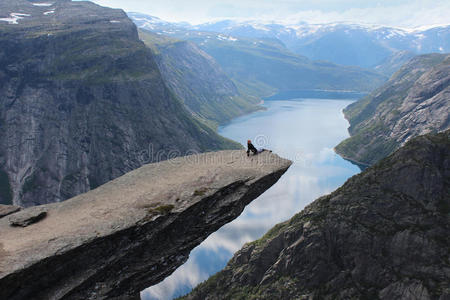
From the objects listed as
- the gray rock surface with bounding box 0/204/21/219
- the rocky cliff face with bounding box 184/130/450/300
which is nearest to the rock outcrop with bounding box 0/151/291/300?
the gray rock surface with bounding box 0/204/21/219

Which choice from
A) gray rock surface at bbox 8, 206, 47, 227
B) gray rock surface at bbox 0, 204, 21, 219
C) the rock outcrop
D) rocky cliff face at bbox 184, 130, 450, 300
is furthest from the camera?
rocky cliff face at bbox 184, 130, 450, 300

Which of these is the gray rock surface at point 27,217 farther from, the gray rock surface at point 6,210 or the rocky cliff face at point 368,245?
the rocky cliff face at point 368,245

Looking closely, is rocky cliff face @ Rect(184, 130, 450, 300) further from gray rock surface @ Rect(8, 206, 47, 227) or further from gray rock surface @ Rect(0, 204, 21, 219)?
gray rock surface @ Rect(8, 206, 47, 227)

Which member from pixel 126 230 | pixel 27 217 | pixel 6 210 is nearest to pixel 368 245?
pixel 126 230

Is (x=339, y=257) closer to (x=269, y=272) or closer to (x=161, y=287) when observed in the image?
(x=269, y=272)

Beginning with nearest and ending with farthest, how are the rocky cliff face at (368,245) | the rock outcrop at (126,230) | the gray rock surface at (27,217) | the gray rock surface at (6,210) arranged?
1. the rock outcrop at (126,230)
2. the gray rock surface at (27,217)
3. the gray rock surface at (6,210)
4. the rocky cliff face at (368,245)

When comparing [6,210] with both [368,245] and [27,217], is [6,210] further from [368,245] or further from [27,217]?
[368,245]

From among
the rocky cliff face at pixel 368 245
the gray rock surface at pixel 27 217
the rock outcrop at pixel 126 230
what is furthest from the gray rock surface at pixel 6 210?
the rocky cliff face at pixel 368 245
